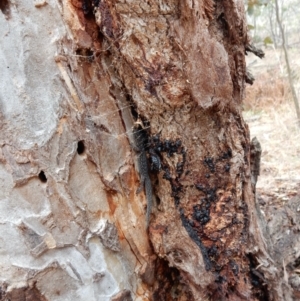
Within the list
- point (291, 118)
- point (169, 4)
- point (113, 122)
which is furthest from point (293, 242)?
point (291, 118)

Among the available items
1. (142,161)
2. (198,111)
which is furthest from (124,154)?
(198,111)

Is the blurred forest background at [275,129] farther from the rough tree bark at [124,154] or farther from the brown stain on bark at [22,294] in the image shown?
the brown stain on bark at [22,294]

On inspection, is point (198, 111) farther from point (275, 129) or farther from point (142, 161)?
point (275, 129)

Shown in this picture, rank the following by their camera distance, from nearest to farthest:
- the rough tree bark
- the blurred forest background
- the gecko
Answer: the rough tree bark → the gecko → the blurred forest background

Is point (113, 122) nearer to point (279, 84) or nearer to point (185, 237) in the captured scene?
point (185, 237)

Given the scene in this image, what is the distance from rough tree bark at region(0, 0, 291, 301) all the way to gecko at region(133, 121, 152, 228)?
1 centimetres

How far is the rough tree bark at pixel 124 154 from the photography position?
0.73 meters

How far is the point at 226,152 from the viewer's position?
0.89 metres

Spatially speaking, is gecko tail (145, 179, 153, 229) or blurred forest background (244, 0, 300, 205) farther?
blurred forest background (244, 0, 300, 205)

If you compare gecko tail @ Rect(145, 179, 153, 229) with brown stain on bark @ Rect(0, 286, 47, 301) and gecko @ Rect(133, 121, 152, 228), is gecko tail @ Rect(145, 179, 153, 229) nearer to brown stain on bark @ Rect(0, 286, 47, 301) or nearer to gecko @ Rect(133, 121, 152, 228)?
gecko @ Rect(133, 121, 152, 228)

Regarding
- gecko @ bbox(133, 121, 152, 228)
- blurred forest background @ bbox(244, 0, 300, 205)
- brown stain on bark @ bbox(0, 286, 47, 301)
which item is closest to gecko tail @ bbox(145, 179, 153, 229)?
gecko @ bbox(133, 121, 152, 228)

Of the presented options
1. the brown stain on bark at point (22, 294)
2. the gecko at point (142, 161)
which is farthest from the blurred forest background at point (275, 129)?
the brown stain on bark at point (22, 294)

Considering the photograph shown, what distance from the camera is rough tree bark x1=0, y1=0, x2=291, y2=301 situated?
2.38ft

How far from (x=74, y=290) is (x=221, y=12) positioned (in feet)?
2.27
